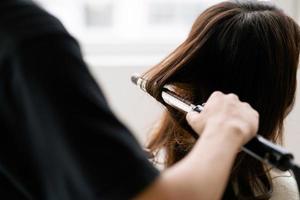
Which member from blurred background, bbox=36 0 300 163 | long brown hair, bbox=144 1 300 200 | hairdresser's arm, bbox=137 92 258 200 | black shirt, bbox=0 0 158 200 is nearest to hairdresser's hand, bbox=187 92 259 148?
hairdresser's arm, bbox=137 92 258 200

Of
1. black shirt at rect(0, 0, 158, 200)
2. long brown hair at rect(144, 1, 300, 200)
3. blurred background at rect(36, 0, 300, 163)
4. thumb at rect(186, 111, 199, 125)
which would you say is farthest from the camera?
blurred background at rect(36, 0, 300, 163)

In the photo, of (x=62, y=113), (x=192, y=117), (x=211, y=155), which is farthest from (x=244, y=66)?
(x=62, y=113)

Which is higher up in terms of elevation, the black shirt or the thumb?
the black shirt

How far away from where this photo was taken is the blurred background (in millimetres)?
1822

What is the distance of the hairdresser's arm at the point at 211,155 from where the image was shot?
0.54 meters

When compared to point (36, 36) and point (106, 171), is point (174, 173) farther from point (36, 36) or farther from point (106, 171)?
point (36, 36)

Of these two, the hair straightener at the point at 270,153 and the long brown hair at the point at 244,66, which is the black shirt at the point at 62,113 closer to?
the hair straightener at the point at 270,153

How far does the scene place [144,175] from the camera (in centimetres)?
54

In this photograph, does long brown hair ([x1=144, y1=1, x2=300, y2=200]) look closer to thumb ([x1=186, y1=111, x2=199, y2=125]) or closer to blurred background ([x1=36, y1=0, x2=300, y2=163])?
thumb ([x1=186, y1=111, x2=199, y2=125])

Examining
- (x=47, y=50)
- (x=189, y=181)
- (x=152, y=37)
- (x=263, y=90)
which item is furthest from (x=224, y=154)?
(x=152, y=37)

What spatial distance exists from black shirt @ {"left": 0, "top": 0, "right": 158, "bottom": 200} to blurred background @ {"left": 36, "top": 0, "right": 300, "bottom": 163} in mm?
1269

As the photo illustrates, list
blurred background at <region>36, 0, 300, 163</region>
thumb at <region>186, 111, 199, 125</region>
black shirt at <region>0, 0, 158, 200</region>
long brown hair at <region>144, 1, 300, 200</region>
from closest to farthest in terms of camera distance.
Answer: black shirt at <region>0, 0, 158, 200</region>
thumb at <region>186, 111, 199, 125</region>
long brown hair at <region>144, 1, 300, 200</region>
blurred background at <region>36, 0, 300, 163</region>

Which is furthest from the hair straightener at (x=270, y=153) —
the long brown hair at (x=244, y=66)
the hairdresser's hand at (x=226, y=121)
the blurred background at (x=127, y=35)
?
the blurred background at (x=127, y=35)

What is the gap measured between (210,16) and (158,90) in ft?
0.57
